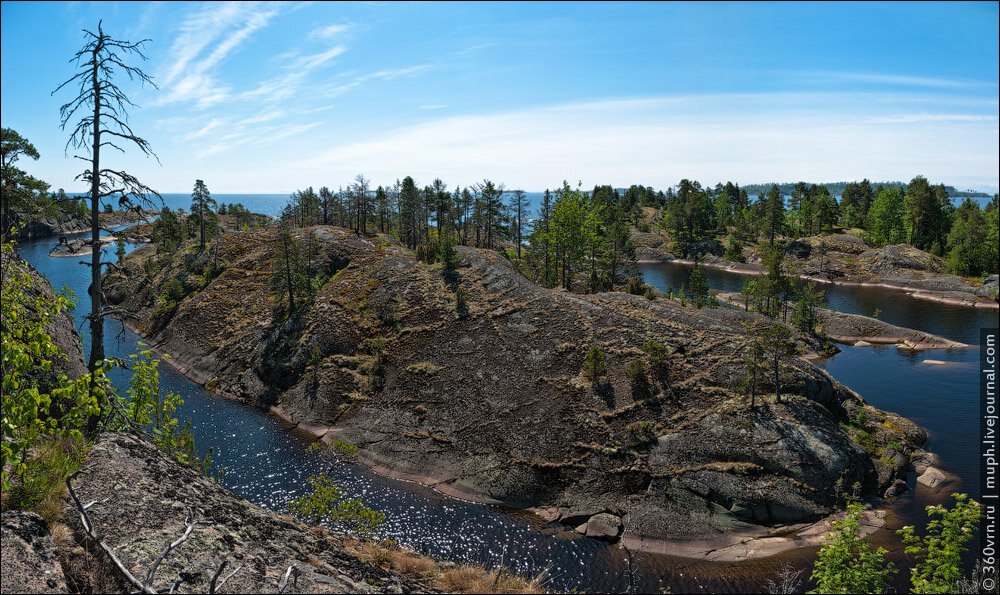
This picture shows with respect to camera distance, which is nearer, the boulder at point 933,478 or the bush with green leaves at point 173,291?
the boulder at point 933,478

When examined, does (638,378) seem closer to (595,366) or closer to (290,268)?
(595,366)

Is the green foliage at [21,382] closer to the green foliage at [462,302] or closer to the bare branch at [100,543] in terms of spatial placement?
the bare branch at [100,543]

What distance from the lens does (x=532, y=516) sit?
109 feet

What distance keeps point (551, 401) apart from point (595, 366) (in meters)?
4.78

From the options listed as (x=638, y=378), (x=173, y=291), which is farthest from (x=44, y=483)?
(x=173, y=291)

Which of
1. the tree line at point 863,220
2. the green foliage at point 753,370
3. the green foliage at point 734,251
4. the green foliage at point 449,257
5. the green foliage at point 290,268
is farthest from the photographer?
the green foliage at point 734,251

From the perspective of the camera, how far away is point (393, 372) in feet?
159

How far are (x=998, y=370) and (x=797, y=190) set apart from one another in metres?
135

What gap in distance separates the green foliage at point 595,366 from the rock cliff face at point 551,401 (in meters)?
0.90

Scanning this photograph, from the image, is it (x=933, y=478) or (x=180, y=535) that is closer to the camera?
(x=180, y=535)

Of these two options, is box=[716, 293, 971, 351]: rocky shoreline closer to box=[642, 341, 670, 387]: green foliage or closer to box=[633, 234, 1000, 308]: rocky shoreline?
box=[633, 234, 1000, 308]: rocky shoreline

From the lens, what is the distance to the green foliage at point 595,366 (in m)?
40.6

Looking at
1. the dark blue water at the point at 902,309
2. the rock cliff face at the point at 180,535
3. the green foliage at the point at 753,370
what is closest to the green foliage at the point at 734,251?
the dark blue water at the point at 902,309

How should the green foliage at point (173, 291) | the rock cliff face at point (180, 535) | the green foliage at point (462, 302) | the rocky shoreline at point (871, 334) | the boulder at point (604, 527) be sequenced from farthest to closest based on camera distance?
the green foliage at point (173, 291), the rocky shoreline at point (871, 334), the green foliage at point (462, 302), the boulder at point (604, 527), the rock cliff face at point (180, 535)
